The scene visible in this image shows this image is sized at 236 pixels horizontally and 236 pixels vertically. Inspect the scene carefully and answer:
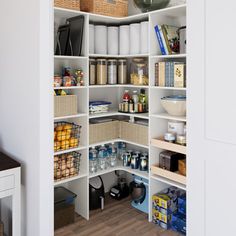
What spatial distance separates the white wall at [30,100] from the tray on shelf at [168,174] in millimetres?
1164

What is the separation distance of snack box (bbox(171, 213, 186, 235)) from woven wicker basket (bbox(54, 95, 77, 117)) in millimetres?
1327

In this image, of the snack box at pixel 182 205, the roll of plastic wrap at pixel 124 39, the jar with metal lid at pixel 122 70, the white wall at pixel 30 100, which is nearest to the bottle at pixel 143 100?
the jar with metal lid at pixel 122 70

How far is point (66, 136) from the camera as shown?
269cm

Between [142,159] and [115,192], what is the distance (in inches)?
23.8

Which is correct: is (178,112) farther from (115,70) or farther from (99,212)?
(99,212)

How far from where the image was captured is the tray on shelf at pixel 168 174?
254 centimetres

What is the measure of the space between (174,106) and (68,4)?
1.30 m

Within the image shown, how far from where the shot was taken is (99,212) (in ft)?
9.91

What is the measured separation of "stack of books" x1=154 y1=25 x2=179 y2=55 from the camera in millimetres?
2617

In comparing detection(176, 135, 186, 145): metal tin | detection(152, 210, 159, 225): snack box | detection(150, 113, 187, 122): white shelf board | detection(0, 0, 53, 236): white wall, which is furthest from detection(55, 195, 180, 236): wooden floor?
detection(150, 113, 187, 122): white shelf board

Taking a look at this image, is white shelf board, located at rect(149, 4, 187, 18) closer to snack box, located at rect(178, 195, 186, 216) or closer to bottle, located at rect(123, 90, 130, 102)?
bottle, located at rect(123, 90, 130, 102)

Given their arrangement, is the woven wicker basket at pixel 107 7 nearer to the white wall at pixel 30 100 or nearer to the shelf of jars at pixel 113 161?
the white wall at pixel 30 100

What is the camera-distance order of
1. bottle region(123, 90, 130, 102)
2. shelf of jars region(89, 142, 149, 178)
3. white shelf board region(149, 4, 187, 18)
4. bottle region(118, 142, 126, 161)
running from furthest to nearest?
bottle region(118, 142, 126, 161) → bottle region(123, 90, 130, 102) → shelf of jars region(89, 142, 149, 178) → white shelf board region(149, 4, 187, 18)

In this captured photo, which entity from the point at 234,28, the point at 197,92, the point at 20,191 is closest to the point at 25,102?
the point at 20,191
